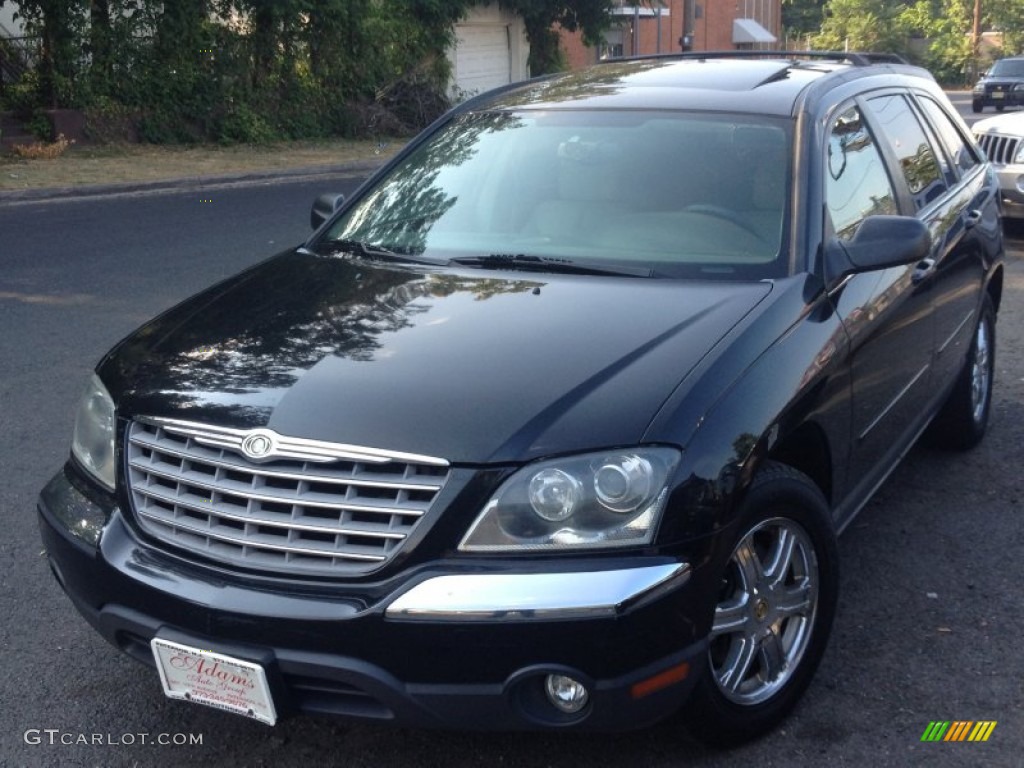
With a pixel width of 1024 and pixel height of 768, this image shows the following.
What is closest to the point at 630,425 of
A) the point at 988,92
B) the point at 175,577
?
the point at 175,577

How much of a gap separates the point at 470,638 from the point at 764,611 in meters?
0.90

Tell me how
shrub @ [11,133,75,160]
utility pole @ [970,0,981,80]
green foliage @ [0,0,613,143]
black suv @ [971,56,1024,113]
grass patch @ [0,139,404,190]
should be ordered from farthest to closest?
utility pole @ [970,0,981,80] < black suv @ [971,56,1024,113] < green foliage @ [0,0,613,143] < shrub @ [11,133,75,160] < grass patch @ [0,139,404,190]

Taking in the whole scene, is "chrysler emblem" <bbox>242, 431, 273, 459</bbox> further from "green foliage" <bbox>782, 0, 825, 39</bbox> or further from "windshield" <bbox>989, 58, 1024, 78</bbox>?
"green foliage" <bbox>782, 0, 825, 39</bbox>

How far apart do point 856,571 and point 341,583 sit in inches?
88.8

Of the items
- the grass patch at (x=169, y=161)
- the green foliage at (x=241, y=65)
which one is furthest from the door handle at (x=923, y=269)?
the green foliage at (x=241, y=65)

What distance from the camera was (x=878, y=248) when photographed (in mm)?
3762

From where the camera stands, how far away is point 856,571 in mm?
4453

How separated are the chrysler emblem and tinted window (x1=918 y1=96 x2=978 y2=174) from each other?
361cm

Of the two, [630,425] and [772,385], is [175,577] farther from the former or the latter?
[772,385]

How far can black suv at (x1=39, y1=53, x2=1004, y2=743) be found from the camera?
2805 mm

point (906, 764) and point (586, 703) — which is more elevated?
point (586, 703)

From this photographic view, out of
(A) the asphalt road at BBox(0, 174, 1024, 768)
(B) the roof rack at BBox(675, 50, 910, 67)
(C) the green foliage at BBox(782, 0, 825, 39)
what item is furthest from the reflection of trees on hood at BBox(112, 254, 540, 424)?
(C) the green foliage at BBox(782, 0, 825, 39)

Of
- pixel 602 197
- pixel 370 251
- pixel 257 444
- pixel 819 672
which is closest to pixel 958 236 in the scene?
pixel 602 197

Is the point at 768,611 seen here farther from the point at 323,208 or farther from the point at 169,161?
the point at 169,161
